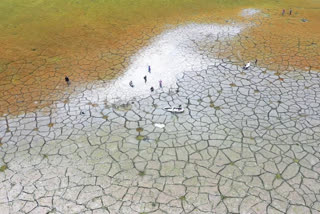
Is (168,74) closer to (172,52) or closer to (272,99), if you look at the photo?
(172,52)

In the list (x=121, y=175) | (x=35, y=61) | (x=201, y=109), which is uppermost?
(x=35, y=61)

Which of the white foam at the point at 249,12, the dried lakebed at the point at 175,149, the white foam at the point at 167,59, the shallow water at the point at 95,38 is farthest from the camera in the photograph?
the white foam at the point at 249,12

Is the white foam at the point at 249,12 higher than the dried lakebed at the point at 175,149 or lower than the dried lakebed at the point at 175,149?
higher

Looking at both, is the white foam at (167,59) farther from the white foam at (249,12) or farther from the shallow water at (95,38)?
the white foam at (249,12)

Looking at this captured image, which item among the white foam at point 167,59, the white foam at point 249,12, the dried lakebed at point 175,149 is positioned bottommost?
the dried lakebed at point 175,149

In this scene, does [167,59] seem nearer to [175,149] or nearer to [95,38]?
[95,38]

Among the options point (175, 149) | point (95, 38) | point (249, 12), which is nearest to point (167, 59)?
point (95, 38)

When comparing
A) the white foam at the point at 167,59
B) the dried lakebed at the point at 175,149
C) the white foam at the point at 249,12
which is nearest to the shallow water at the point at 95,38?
the white foam at the point at 249,12

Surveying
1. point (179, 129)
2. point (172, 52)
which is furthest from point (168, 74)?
point (179, 129)

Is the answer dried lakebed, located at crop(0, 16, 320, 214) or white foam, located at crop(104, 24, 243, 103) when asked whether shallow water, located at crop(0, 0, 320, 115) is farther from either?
dried lakebed, located at crop(0, 16, 320, 214)
